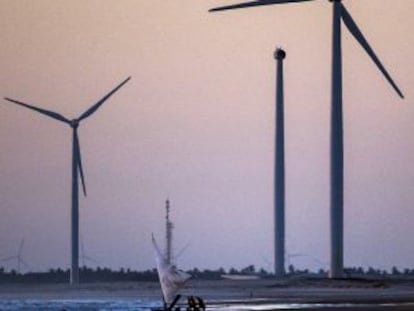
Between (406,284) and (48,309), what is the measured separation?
219 feet

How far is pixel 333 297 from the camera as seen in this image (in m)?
153

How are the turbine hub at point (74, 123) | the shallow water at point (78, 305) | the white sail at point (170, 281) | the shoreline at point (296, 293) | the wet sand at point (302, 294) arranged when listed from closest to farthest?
the white sail at point (170, 281) → the shallow water at point (78, 305) → the wet sand at point (302, 294) → the shoreline at point (296, 293) → the turbine hub at point (74, 123)

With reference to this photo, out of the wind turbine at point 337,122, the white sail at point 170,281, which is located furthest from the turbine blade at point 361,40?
the white sail at point 170,281

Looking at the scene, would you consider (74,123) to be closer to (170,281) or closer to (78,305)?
(78,305)

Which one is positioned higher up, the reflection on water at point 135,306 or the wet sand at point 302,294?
the wet sand at point 302,294

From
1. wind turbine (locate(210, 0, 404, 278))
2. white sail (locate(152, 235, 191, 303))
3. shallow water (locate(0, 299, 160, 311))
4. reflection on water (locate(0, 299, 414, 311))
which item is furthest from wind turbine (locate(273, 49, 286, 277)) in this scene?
white sail (locate(152, 235, 191, 303))

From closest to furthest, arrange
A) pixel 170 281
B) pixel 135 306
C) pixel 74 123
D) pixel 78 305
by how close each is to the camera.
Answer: pixel 170 281 < pixel 135 306 < pixel 78 305 < pixel 74 123

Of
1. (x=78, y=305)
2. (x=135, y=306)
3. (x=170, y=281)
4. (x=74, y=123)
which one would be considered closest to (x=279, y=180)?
(x=74, y=123)

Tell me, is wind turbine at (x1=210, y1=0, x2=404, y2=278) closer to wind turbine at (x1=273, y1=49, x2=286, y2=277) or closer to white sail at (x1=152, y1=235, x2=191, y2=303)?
wind turbine at (x1=273, y1=49, x2=286, y2=277)

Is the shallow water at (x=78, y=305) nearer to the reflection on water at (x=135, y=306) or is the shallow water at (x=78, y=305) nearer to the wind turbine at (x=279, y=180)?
the reflection on water at (x=135, y=306)

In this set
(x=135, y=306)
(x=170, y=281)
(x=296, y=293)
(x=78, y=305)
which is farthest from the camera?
(x=296, y=293)

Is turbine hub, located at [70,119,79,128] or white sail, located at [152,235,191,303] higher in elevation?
turbine hub, located at [70,119,79,128]

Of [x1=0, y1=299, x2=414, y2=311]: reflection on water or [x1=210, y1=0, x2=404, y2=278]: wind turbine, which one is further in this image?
[x1=210, y1=0, x2=404, y2=278]: wind turbine

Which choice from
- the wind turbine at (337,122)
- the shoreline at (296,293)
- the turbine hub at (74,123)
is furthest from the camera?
the turbine hub at (74,123)
